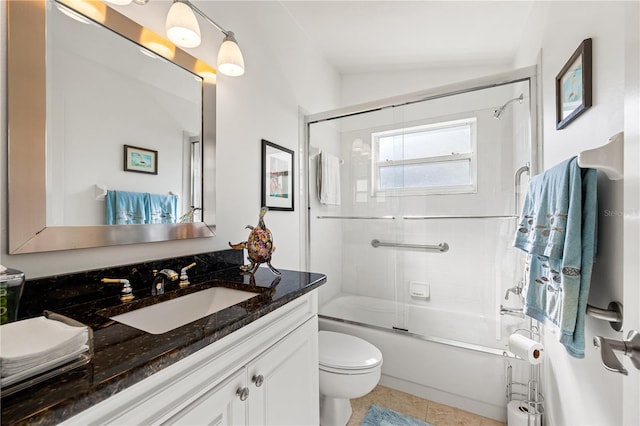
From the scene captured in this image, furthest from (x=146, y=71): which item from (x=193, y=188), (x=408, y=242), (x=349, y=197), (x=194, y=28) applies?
(x=408, y=242)

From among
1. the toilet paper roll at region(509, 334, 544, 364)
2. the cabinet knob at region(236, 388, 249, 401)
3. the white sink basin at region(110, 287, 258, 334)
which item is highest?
the white sink basin at region(110, 287, 258, 334)

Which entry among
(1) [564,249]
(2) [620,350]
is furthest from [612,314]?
(2) [620,350]

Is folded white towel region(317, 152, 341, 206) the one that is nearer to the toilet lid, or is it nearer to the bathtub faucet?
the toilet lid

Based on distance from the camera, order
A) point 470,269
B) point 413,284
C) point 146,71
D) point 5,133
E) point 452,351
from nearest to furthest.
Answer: point 5,133
point 146,71
point 452,351
point 470,269
point 413,284

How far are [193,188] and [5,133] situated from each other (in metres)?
0.61

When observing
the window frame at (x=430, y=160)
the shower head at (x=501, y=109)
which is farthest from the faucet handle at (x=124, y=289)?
the shower head at (x=501, y=109)

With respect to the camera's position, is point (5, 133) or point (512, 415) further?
point (512, 415)

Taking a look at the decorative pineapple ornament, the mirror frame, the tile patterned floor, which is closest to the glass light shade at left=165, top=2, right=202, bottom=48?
the mirror frame

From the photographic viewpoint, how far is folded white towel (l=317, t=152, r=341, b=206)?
7.72 ft

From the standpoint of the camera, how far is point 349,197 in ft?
8.01

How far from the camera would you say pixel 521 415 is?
1.45 m

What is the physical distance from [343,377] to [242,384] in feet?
2.74

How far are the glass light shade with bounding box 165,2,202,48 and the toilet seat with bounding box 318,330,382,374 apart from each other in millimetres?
1695

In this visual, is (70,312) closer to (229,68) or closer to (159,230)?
(159,230)
